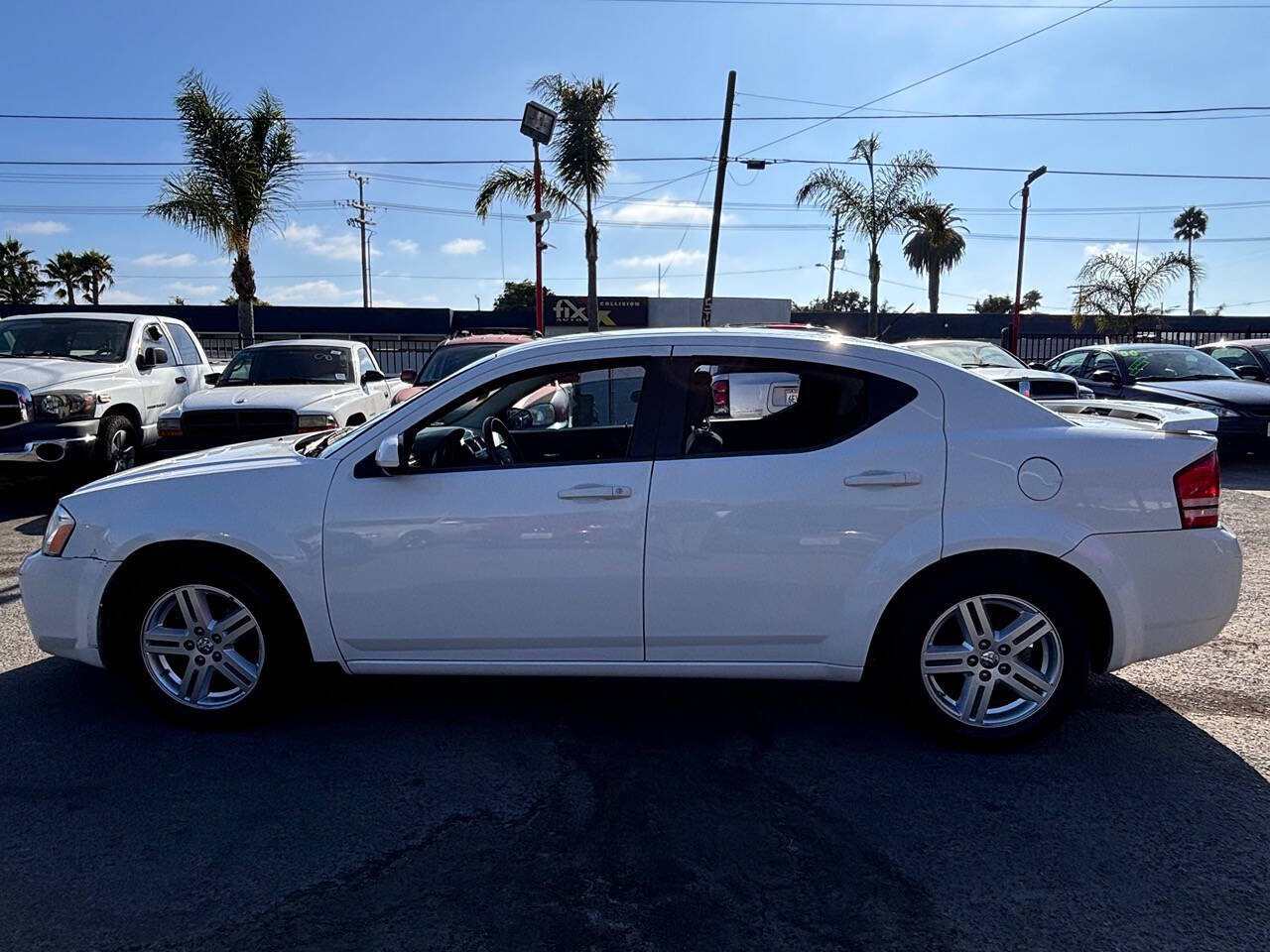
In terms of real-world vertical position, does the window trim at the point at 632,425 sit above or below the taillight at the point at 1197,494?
above

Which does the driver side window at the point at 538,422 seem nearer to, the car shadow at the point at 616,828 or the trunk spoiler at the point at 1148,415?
the car shadow at the point at 616,828

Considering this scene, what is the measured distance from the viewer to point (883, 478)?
3617 mm

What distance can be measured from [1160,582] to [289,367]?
8985mm

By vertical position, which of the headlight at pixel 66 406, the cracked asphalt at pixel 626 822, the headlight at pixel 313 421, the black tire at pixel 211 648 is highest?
the headlight at pixel 66 406

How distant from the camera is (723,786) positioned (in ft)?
11.5

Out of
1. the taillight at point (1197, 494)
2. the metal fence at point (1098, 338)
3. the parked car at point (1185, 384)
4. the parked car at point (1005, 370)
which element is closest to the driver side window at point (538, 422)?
the taillight at point (1197, 494)

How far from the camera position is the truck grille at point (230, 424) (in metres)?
8.80

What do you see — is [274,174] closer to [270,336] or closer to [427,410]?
[270,336]

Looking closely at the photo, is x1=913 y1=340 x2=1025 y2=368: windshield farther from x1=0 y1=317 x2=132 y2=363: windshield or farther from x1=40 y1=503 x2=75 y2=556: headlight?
x1=40 y1=503 x2=75 y2=556: headlight

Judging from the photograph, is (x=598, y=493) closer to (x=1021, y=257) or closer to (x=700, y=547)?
(x=700, y=547)

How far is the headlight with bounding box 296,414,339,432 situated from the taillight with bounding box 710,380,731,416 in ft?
17.9

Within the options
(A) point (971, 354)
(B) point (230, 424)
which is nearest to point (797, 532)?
(B) point (230, 424)

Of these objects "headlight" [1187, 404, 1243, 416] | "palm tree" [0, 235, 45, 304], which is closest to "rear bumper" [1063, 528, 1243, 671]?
"headlight" [1187, 404, 1243, 416]

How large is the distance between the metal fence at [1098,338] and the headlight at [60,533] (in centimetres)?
2732
